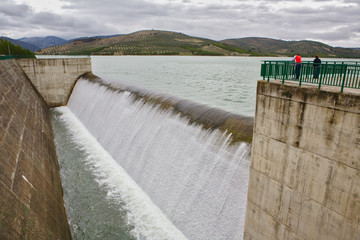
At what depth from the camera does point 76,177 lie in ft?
51.0

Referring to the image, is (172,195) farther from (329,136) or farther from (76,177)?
(329,136)

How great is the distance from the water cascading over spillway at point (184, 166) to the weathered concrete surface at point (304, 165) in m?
1.65

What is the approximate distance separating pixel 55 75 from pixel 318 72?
33.3 meters

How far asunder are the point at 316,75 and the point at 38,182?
11.0 m

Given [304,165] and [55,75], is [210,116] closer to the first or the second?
[304,165]

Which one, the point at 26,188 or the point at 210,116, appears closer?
the point at 26,188

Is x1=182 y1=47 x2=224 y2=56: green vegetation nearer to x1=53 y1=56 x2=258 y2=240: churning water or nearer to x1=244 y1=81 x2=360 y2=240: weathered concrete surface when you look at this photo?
x1=53 y1=56 x2=258 y2=240: churning water

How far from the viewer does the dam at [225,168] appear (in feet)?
19.7

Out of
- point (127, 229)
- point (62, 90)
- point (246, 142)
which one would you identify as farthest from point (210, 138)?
point (62, 90)

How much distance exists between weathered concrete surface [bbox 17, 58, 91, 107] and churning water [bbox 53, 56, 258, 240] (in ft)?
55.0

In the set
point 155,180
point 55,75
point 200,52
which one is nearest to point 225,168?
point 155,180

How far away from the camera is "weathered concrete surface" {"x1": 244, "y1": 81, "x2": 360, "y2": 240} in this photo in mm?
5707

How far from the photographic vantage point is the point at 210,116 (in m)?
12.6

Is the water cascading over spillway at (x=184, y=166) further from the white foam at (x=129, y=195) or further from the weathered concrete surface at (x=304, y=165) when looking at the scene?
the weathered concrete surface at (x=304, y=165)
